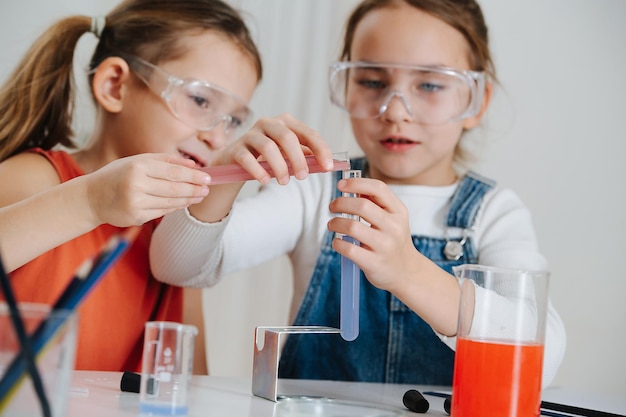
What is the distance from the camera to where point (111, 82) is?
158 centimetres

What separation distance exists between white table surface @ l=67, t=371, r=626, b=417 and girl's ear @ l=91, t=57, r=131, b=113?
2.32 feet

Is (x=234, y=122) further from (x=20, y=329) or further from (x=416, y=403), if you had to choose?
(x=20, y=329)

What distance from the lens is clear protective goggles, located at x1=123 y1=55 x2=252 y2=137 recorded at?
4.95 feet

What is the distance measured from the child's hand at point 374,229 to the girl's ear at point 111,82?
0.77m

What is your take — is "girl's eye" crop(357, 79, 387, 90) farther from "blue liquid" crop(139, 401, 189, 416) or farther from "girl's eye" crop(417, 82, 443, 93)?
"blue liquid" crop(139, 401, 189, 416)

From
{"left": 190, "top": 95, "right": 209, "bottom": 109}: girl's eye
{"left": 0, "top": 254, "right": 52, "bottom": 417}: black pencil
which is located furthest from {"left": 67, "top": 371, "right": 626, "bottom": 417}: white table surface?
{"left": 190, "top": 95, "right": 209, "bottom": 109}: girl's eye

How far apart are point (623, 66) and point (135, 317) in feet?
4.66

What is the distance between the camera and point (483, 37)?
66.2 inches

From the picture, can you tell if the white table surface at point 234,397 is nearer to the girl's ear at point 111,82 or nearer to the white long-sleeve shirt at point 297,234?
the white long-sleeve shirt at point 297,234

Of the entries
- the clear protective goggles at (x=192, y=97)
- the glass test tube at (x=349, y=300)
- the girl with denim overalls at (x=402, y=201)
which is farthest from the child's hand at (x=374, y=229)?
the clear protective goggles at (x=192, y=97)

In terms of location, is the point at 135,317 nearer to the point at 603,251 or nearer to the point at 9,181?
the point at 9,181

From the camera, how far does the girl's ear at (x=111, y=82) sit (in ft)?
5.14

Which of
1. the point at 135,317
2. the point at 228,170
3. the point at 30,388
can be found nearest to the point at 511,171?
the point at 135,317

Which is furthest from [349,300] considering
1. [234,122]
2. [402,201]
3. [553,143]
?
[553,143]
